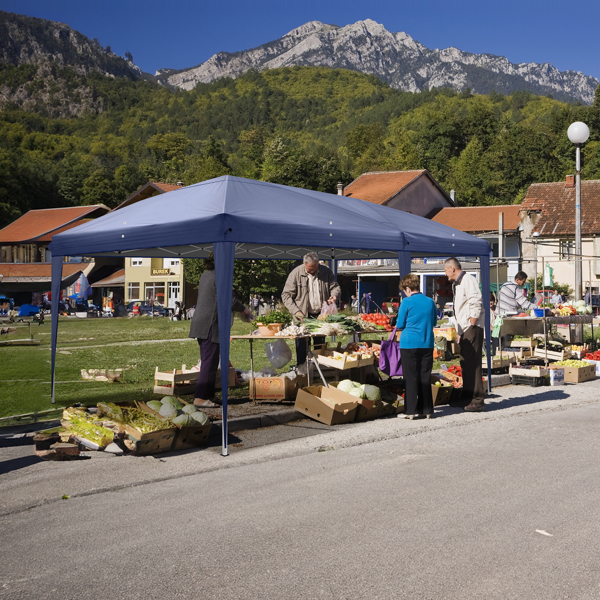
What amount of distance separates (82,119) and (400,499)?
160m

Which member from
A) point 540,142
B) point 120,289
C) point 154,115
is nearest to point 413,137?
point 540,142

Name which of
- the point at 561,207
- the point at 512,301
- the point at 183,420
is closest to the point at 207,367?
the point at 183,420

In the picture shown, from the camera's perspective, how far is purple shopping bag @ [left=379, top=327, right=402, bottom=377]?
10.6 metres

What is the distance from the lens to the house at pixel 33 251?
71562 mm

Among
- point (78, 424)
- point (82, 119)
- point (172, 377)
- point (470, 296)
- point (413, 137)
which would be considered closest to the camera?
point (78, 424)

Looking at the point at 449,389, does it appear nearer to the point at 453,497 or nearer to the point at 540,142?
the point at 453,497

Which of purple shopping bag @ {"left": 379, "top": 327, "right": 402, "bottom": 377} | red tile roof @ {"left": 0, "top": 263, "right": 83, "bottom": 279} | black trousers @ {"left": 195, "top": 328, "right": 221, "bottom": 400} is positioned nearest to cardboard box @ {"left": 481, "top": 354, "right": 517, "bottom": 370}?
purple shopping bag @ {"left": 379, "top": 327, "right": 402, "bottom": 377}

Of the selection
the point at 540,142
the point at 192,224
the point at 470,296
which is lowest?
the point at 470,296

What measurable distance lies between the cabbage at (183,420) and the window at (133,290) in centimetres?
5930

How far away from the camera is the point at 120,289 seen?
227ft

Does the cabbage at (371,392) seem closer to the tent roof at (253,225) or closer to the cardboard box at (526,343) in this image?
the tent roof at (253,225)

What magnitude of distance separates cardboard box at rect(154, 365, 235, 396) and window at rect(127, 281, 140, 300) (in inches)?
2202

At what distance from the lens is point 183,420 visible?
8.16m

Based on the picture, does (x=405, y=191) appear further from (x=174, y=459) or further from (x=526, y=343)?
(x=174, y=459)
